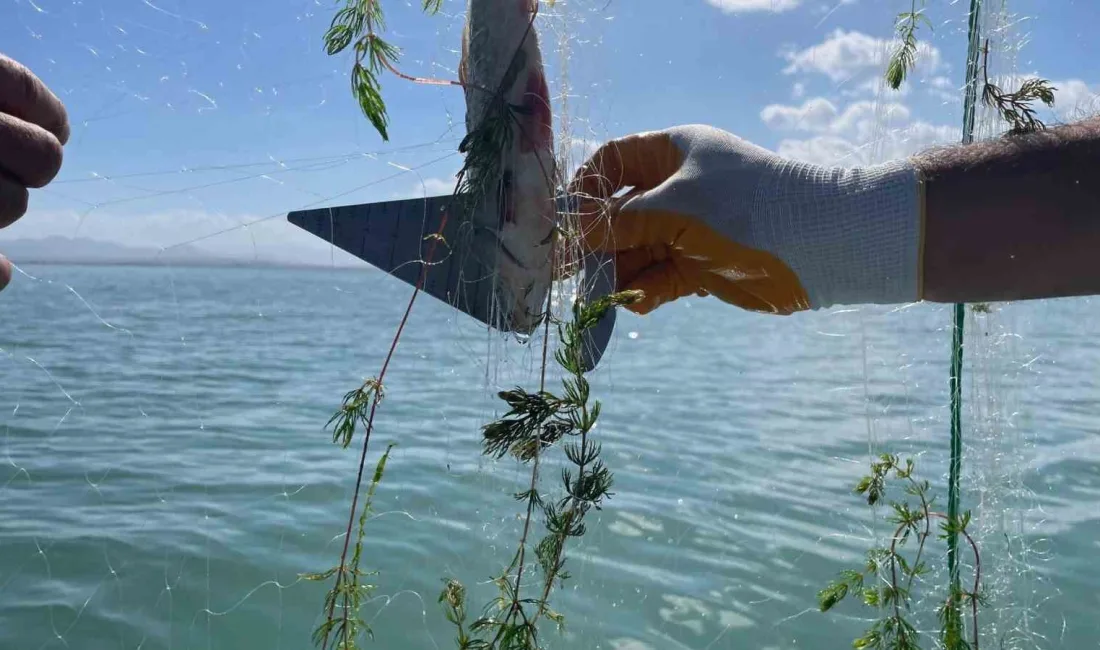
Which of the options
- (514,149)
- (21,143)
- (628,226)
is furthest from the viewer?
(628,226)

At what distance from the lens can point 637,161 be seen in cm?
174

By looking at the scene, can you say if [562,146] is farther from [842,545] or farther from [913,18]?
[842,545]

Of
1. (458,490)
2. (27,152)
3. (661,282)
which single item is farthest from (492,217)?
(458,490)

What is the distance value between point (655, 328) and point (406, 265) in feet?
33.0

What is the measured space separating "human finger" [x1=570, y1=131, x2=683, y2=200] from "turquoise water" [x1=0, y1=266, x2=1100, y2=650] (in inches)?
14.1

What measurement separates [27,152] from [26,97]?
109mm

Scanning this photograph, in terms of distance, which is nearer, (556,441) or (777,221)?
(556,441)

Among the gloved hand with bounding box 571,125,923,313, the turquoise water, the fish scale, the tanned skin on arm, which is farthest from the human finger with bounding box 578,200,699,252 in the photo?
the tanned skin on arm

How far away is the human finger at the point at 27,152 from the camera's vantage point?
1.10 metres

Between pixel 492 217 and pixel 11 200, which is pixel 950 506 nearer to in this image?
pixel 492 217

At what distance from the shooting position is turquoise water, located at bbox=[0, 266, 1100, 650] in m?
2.70

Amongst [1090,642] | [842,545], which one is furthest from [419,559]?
[1090,642]

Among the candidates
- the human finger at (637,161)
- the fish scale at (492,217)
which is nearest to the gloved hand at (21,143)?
the fish scale at (492,217)

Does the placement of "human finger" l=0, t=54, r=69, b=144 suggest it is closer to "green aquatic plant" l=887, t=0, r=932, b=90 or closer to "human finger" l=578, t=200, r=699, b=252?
"human finger" l=578, t=200, r=699, b=252
